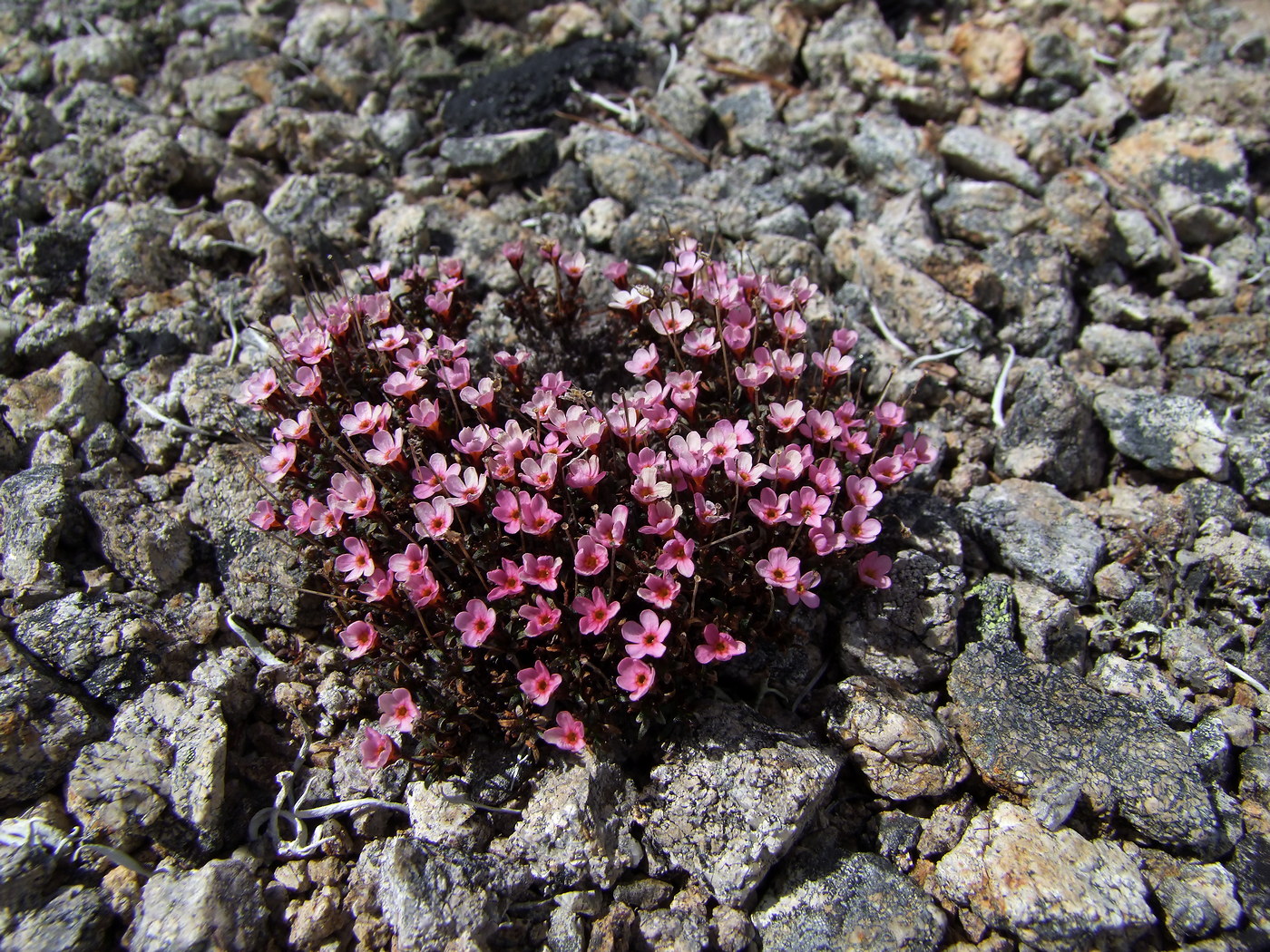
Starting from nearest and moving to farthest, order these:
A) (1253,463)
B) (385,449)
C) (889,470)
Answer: (385,449) → (889,470) → (1253,463)

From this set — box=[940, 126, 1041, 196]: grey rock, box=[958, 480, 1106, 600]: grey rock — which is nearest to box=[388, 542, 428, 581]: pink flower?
box=[958, 480, 1106, 600]: grey rock

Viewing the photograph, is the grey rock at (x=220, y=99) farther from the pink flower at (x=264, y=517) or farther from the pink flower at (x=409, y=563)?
the pink flower at (x=409, y=563)

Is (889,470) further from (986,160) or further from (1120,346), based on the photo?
(986,160)

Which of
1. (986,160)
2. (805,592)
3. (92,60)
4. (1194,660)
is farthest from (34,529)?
(986,160)

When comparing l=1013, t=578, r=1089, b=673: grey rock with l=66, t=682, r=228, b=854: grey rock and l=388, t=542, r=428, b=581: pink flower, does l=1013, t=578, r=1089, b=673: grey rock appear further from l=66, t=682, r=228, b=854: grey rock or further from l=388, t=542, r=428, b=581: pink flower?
l=66, t=682, r=228, b=854: grey rock

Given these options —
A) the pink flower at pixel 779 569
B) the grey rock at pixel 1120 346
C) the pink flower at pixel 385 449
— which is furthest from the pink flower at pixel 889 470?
the pink flower at pixel 385 449

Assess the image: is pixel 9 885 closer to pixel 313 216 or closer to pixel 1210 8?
pixel 313 216
